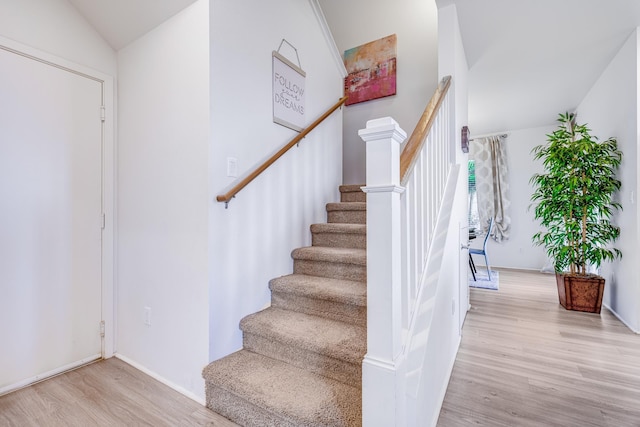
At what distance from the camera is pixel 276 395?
141cm

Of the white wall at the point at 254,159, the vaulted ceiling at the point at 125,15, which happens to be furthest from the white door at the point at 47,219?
the white wall at the point at 254,159

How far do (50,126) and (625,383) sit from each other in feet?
12.8

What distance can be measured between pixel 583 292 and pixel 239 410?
11.5 ft

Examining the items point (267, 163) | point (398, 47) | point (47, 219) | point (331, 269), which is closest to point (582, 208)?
point (398, 47)

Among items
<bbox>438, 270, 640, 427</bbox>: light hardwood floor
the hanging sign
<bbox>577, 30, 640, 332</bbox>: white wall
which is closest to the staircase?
<bbox>438, 270, 640, 427</bbox>: light hardwood floor

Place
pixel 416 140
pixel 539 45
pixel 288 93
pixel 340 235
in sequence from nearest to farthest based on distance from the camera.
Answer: pixel 416 140 → pixel 288 93 → pixel 340 235 → pixel 539 45

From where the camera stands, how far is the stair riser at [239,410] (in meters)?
1.37

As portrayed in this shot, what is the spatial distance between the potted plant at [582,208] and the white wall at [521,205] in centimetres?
212

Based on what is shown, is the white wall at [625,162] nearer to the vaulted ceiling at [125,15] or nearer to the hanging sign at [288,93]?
the hanging sign at [288,93]

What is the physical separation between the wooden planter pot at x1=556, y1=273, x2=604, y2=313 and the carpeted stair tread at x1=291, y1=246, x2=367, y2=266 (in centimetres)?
254

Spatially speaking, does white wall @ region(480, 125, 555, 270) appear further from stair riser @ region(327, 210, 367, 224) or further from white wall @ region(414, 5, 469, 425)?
→ stair riser @ region(327, 210, 367, 224)

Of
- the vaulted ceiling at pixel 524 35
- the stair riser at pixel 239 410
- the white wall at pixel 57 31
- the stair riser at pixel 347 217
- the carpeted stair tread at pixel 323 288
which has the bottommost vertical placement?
the stair riser at pixel 239 410

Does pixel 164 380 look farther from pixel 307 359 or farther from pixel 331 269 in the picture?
pixel 331 269

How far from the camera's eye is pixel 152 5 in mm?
1807
